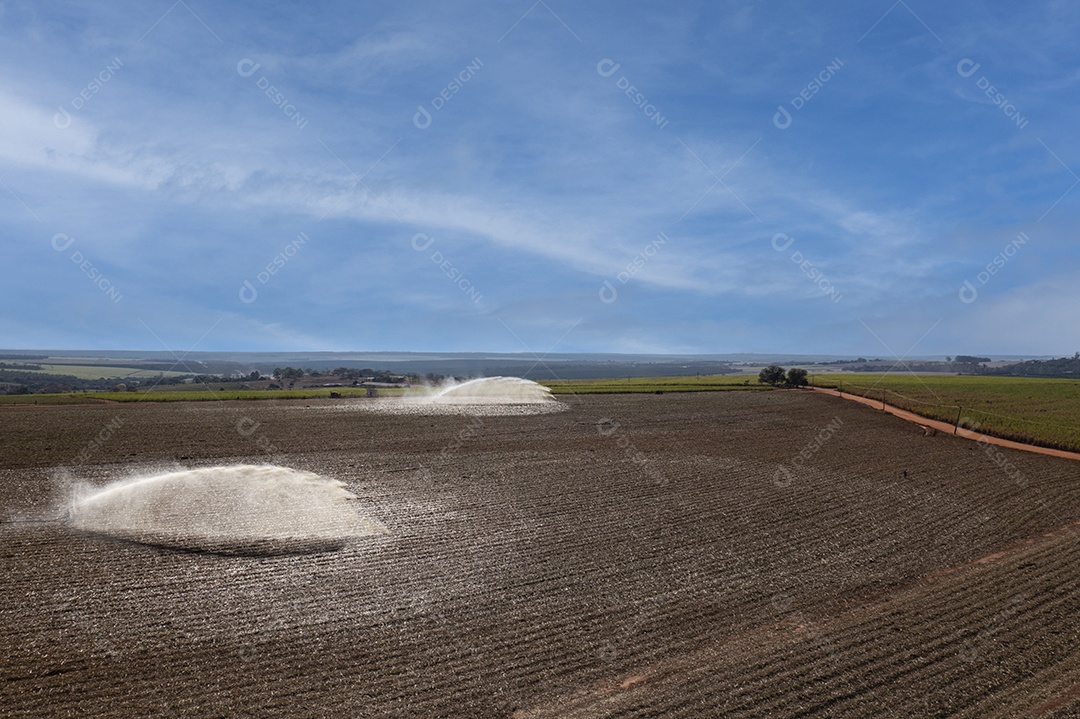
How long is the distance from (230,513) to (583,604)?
10.4 m

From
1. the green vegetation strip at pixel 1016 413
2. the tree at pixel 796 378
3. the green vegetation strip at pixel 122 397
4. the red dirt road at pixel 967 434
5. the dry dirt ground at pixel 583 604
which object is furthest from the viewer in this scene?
the tree at pixel 796 378

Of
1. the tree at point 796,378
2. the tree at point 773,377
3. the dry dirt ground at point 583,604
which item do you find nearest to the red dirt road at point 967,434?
the dry dirt ground at point 583,604

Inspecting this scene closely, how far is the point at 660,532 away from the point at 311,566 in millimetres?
8741

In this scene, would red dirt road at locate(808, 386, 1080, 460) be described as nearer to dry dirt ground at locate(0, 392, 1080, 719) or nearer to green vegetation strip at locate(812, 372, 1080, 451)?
green vegetation strip at locate(812, 372, 1080, 451)

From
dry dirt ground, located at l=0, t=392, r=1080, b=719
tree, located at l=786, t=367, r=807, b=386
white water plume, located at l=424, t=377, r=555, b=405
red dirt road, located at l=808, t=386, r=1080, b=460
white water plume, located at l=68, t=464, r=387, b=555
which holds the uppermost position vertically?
tree, located at l=786, t=367, r=807, b=386

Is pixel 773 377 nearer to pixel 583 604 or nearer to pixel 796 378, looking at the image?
pixel 796 378

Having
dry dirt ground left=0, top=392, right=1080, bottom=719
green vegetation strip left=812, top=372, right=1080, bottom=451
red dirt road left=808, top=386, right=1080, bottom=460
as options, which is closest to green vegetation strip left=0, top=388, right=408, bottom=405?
dry dirt ground left=0, top=392, right=1080, bottom=719

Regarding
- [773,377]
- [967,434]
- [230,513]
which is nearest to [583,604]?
[230,513]

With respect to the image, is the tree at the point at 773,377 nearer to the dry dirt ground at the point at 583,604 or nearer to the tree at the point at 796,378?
the tree at the point at 796,378

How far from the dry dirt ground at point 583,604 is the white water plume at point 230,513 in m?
0.74

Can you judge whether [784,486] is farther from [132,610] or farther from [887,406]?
[887,406]

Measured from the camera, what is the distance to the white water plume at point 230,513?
15555 millimetres

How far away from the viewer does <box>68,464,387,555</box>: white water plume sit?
51.0 feet

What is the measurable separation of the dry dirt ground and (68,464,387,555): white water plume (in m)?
0.74
